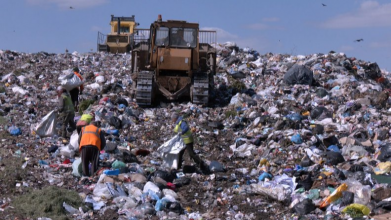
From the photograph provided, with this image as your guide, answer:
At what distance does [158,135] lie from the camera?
11.4 metres

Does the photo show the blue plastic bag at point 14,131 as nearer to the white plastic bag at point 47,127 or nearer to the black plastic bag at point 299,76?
the white plastic bag at point 47,127

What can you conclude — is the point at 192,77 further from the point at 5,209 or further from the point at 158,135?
the point at 5,209

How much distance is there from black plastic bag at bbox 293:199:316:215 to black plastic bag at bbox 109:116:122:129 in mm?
5693

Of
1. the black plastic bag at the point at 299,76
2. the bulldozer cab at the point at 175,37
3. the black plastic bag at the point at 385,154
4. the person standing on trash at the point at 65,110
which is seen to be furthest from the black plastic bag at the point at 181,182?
the black plastic bag at the point at 299,76

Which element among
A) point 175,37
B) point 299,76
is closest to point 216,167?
point 175,37

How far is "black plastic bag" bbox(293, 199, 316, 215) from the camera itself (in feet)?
22.0

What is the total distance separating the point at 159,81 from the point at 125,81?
2.70 m

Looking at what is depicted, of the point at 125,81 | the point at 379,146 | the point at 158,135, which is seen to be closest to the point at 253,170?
the point at 379,146

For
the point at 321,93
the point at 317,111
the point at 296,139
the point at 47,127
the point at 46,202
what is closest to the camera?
the point at 46,202

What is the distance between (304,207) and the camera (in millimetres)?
6703

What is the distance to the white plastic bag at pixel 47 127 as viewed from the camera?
1055 centimetres

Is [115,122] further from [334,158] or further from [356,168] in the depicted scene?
[356,168]

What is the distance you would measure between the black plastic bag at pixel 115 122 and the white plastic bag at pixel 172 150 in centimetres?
302

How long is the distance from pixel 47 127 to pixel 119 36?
14.6 m
